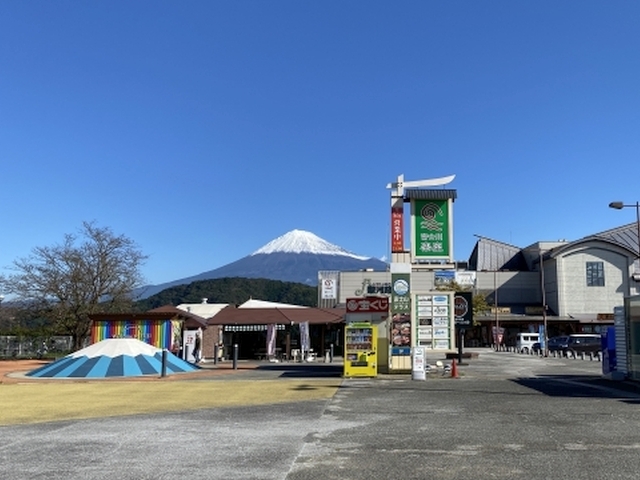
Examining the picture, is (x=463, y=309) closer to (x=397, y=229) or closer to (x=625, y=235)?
(x=397, y=229)

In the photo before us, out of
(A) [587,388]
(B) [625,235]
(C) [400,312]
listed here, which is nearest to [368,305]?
(C) [400,312]

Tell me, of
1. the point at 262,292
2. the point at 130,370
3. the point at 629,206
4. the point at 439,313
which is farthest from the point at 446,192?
the point at 262,292

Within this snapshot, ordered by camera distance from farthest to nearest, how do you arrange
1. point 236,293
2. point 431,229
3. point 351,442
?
point 236,293
point 431,229
point 351,442

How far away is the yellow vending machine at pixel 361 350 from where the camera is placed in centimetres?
2059

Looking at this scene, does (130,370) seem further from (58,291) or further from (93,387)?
(58,291)

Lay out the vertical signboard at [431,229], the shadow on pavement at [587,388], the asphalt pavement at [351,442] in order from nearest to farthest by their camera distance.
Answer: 1. the asphalt pavement at [351,442]
2. the shadow on pavement at [587,388]
3. the vertical signboard at [431,229]

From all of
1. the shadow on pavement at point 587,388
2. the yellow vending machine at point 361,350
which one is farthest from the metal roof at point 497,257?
the shadow on pavement at point 587,388

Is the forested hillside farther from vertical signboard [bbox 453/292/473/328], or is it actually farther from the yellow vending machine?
the yellow vending machine

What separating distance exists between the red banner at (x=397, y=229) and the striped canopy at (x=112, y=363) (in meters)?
10.5

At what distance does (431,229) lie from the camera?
77.6 ft

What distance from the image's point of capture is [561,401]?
12828mm

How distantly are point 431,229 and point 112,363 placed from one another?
1369 centimetres

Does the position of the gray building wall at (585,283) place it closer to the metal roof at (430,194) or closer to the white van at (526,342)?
the white van at (526,342)

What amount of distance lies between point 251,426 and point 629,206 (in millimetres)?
20063
